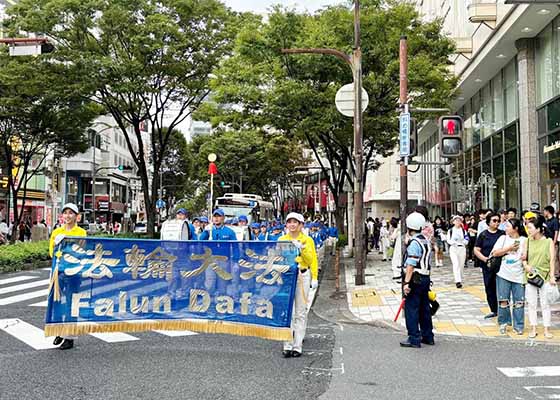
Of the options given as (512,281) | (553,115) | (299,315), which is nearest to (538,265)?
(512,281)

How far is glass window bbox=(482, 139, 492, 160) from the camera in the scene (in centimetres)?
2473

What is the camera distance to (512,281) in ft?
28.8

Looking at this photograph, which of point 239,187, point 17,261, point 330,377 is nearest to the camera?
point 330,377

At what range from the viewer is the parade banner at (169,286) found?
294 inches

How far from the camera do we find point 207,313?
7.66 meters

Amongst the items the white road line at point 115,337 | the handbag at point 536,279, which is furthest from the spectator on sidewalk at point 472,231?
the white road line at point 115,337

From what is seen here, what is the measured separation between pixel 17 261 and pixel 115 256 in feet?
38.7

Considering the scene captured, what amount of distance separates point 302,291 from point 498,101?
752 inches

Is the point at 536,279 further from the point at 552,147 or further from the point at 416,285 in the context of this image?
the point at 552,147

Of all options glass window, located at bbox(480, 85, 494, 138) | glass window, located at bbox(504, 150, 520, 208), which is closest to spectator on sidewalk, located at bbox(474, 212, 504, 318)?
glass window, located at bbox(504, 150, 520, 208)

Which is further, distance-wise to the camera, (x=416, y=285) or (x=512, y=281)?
(x=512, y=281)

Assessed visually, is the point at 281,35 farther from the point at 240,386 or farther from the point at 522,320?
the point at 240,386

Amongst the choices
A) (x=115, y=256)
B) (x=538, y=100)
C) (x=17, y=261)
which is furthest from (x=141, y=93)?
(x=115, y=256)

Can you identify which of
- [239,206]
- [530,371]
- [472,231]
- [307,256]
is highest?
[239,206]
